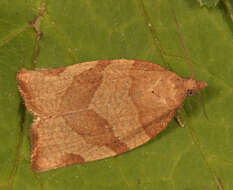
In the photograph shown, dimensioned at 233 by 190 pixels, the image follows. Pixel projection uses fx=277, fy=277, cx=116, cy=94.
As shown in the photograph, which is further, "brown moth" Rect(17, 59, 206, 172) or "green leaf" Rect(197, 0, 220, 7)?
"green leaf" Rect(197, 0, 220, 7)

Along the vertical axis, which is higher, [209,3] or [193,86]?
[209,3]

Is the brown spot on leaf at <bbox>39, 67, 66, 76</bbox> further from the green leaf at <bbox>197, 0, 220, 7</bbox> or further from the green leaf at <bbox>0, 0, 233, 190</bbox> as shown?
the green leaf at <bbox>197, 0, 220, 7</bbox>

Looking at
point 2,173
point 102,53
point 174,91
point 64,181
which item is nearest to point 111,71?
point 102,53

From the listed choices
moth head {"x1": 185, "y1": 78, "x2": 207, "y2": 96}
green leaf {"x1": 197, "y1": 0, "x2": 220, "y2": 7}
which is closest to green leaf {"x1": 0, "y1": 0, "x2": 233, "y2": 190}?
green leaf {"x1": 197, "y1": 0, "x2": 220, "y2": 7}

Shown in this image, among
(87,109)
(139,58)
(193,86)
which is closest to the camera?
(87,109)

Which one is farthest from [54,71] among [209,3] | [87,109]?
[209,3]

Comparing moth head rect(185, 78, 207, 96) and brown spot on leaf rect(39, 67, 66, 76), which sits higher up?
brown spot on leaf rect(39, 67, 66, 76)

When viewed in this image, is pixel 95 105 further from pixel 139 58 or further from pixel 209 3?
pixel 209 3

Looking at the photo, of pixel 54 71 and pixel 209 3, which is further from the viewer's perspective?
pixel 209 3
